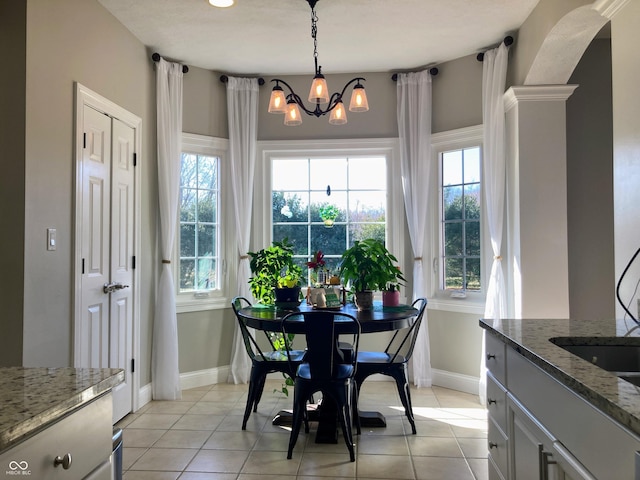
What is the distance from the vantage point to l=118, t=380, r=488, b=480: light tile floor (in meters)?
2.62

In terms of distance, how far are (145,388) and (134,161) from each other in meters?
1.74

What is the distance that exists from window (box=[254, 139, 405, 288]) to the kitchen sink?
9.23 ft

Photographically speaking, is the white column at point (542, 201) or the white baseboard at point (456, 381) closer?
the white column at point (542, 201)

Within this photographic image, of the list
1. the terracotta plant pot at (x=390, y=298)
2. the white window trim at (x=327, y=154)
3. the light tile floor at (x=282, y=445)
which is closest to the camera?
the light tile floor at (x=282, y=445)

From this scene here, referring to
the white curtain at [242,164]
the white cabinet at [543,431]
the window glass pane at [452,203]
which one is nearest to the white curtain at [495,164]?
the window glass pane at [452,203]

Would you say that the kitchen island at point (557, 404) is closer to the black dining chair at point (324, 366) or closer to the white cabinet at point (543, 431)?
the white cabinet at point (543, 431)

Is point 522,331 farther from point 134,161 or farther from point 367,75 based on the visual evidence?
point 367,75

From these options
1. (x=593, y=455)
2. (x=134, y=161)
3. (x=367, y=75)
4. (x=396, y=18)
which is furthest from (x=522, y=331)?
(x=367, y=75)

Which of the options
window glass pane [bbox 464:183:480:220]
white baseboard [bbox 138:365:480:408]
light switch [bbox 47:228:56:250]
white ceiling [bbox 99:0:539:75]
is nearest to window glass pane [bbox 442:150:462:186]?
window glass pane [bbox 464:183:480:220]

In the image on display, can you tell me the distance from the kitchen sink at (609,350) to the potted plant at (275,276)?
2018mm

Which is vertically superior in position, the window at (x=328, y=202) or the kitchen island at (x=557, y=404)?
the window at (x=328, y=202)

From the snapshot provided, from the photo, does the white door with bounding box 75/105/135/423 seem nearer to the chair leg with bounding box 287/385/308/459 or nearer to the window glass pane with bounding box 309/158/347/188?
the chair leg with bounding box 287/385/308/459

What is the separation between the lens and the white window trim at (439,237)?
13.3 feet

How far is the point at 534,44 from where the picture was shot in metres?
3.26
